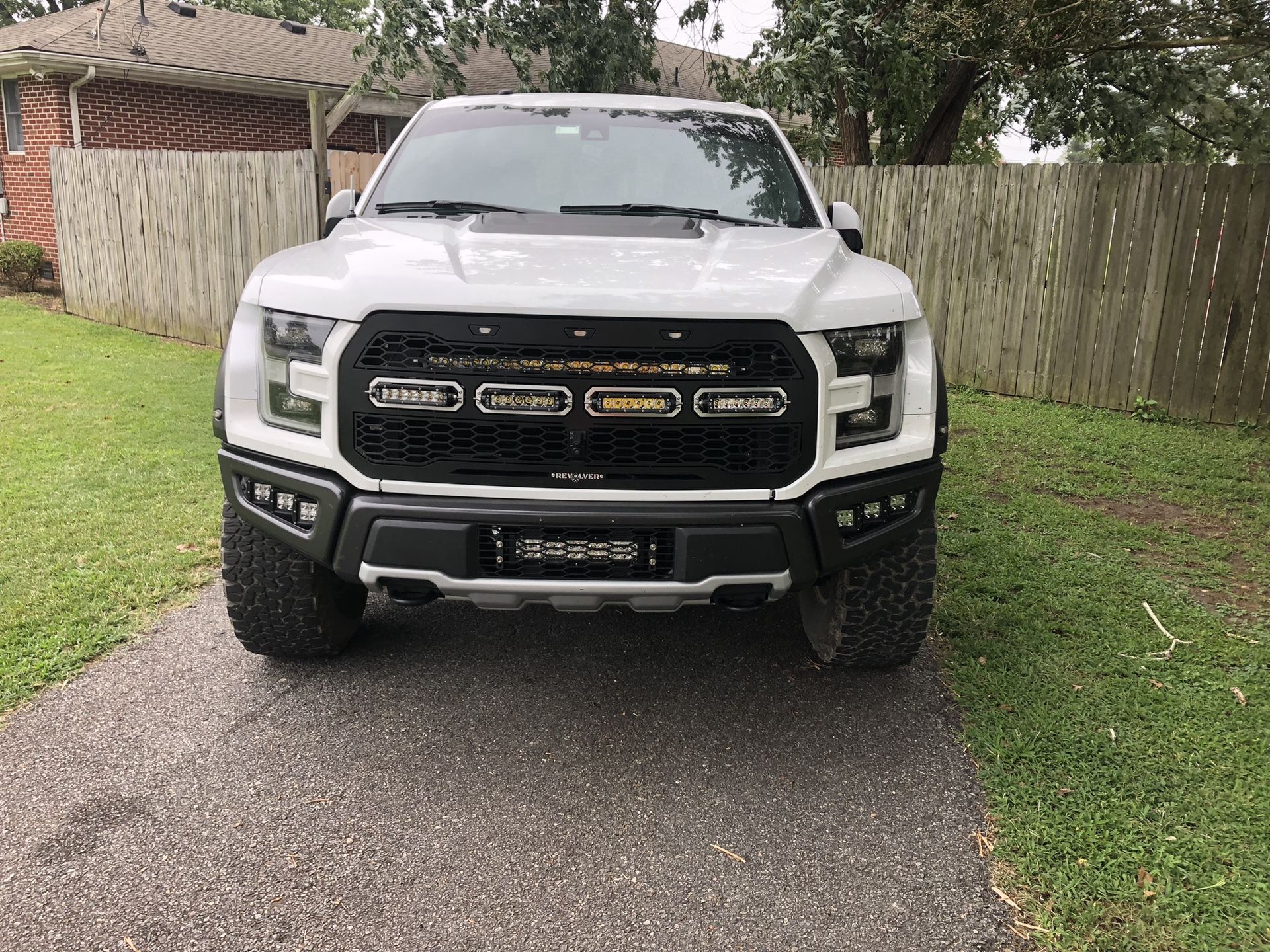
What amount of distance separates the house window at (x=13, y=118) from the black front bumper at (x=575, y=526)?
53.0ft

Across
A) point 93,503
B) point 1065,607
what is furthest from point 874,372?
point 93,503

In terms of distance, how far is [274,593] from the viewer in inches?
126

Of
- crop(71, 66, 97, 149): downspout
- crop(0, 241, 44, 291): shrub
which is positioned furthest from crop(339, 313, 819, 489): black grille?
crop(71, 66, 97, 149): downspout

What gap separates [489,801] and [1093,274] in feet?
22.8

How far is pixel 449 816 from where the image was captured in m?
2.65

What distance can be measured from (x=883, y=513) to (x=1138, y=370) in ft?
19.2

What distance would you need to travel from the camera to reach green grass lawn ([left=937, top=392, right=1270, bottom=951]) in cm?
238

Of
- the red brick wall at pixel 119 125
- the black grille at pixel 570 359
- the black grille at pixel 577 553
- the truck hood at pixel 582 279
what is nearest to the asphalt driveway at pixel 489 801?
the black grille at pixel 577 553

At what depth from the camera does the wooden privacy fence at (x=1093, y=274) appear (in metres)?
7.13

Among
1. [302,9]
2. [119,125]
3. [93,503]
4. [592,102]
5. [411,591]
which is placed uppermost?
[302,9]

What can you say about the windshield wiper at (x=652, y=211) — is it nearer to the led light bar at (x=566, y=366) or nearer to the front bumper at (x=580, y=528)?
the led light bar at (x=566, y=366)

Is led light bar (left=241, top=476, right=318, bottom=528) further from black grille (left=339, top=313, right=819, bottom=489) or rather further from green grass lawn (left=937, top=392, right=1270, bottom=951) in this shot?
green grass lawn (left=937, top=392, right=1270, bottom=951)

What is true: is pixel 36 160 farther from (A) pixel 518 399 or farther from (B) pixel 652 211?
(A) pixel 518 399

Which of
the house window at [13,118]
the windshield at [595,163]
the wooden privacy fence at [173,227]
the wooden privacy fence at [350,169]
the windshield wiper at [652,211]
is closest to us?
the windshield wiper at [652,211]
